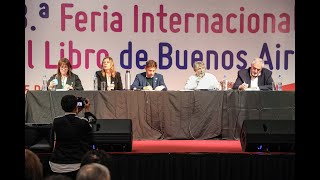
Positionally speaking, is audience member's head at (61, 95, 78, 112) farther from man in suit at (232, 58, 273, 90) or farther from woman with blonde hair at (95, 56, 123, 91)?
man in suit at (232, 58, 273, 90)

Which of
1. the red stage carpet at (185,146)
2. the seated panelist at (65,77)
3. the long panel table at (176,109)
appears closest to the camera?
the red stage carpet at (185,146)

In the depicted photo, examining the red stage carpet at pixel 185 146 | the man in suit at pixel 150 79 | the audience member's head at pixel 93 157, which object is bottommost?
the red stage carpet at pixel 185 146

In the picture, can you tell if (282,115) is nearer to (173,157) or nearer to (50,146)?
(173,157)

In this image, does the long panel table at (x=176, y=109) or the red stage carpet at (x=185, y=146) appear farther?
the long panel table at (x=176, y=109)

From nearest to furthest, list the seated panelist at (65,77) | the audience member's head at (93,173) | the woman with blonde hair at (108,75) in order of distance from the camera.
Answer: the audience member's head at (93,173) → the seated panelist at (65,77) → the woman with blonde hair at (108,75)

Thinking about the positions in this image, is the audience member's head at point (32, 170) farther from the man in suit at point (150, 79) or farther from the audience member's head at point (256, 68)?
the audience member's head at point (256, 68)

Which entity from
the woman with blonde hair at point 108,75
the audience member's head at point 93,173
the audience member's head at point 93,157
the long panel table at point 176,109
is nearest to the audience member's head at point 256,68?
the long panel table at point 176,109

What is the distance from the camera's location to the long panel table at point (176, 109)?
7418mm

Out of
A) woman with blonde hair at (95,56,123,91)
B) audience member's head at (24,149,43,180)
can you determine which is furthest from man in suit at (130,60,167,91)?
audience member's head at (24,149,43,180)

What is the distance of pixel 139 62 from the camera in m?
10.5

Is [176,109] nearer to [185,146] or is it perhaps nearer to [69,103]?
[185,146]

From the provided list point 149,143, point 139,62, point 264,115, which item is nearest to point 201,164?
point 149,143

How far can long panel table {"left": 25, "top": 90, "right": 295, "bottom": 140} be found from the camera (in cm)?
742

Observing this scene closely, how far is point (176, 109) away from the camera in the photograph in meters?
7.47
